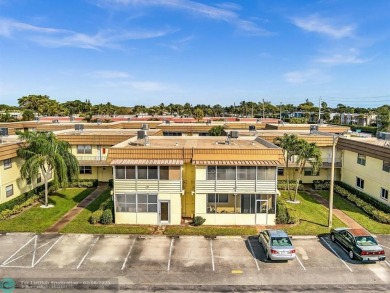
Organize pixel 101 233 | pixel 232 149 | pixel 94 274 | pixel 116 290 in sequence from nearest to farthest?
pixel 116 290 → pixel 94 274 → pixel 101 233 → pixel 232 149

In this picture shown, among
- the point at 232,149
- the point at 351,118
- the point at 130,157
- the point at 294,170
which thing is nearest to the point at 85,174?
the point at 130,157

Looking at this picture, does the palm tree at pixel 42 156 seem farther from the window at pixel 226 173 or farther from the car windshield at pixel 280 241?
the car windshield at pixel 280 241

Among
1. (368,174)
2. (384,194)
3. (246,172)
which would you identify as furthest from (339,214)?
(246,172)

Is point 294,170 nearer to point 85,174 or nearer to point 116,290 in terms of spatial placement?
point 85,174

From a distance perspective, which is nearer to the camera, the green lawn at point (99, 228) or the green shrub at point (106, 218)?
the green lawn at point (99, 228)

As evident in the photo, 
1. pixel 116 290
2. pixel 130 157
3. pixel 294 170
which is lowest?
pixel 116 290

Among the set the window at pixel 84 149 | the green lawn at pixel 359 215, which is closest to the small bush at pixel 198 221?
the green lawn at pixel 359 215
